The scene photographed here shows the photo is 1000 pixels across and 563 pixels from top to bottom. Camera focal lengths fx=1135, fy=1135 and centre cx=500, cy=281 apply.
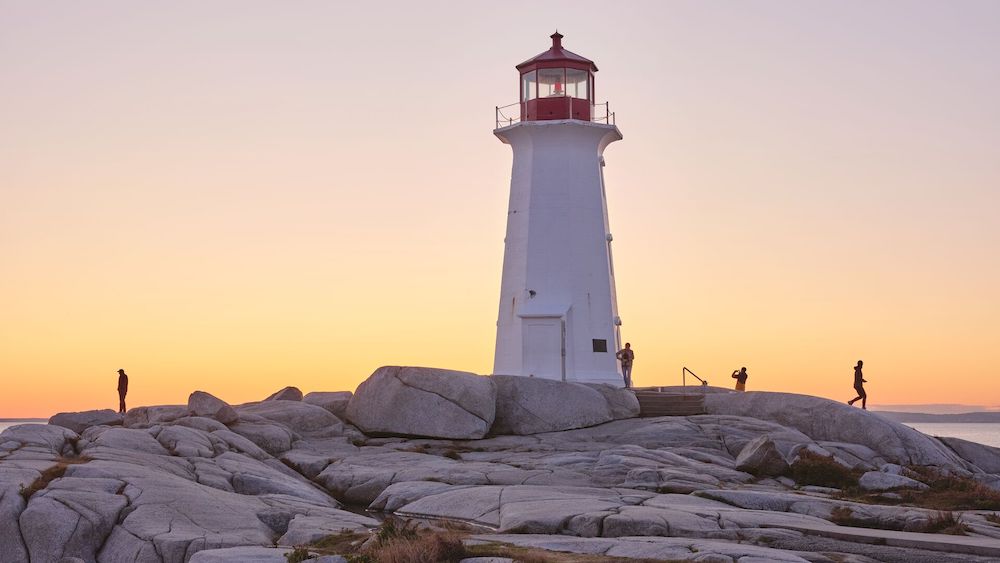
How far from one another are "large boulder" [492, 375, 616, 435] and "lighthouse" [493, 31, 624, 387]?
4001 millimetres

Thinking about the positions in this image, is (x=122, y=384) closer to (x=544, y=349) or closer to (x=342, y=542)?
(x=544, y=349)

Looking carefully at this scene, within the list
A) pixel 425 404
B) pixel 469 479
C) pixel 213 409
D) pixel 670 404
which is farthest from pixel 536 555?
pixel 670 404

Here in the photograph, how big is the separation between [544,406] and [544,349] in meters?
5.20

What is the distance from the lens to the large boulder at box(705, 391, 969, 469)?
33844mm

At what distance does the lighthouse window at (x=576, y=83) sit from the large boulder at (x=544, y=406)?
11.9 metres

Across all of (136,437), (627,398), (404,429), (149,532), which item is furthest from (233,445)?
(627,398)

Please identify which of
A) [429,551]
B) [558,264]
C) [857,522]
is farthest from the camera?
[558,264]

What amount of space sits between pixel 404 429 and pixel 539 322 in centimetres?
843

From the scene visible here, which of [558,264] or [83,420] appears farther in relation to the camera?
[558,264]

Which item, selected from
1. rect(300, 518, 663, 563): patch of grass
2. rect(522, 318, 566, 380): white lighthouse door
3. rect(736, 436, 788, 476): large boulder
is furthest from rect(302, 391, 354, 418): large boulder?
rect(300, 518, 663, 563): patch of grass

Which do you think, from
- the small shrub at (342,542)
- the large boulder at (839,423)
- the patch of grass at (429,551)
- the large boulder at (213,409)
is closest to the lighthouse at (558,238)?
the large boulder at (839,423)

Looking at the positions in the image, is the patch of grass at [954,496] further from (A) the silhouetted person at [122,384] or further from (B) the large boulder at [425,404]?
(A) the silhouetted person at [122,384]

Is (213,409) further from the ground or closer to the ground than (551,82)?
closer to the ground

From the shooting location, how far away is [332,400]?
1494 inches
